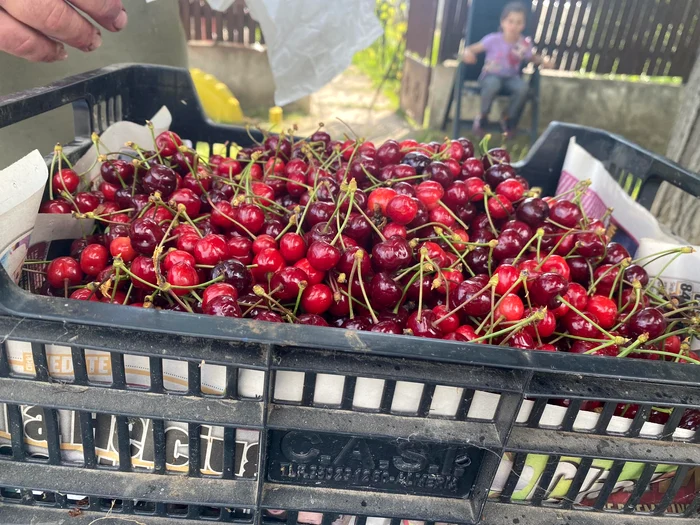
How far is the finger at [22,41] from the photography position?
1.13m

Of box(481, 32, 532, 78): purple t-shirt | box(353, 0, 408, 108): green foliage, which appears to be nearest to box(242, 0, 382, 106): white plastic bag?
box(481, 32, 532, 78): purple t-shirt

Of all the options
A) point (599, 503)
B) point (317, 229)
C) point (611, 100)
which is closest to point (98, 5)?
point (317, 229)

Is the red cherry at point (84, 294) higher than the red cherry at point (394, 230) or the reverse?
the reverse

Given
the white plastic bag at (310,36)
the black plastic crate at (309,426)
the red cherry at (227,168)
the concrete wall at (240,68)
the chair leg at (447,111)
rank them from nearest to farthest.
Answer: the black plastic crate at (309,426), the red cherry at (227,168), the white plastic bag at (310,36), the chair leg at (447,111), the concrete wall at (240,68)

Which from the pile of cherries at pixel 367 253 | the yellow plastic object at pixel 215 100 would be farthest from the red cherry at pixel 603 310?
the yellow plastic object at pixel 215 100

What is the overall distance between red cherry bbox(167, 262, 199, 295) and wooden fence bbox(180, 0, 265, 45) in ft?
20.5

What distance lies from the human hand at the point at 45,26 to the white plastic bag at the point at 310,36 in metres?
0.85

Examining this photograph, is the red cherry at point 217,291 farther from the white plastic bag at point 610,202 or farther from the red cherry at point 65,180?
the white plastic bag at point 610,202

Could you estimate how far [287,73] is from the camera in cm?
223

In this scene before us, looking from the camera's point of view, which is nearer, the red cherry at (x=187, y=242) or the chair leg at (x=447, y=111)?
the red cherry at (x=187, y=242)

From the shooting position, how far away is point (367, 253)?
1.27 metres

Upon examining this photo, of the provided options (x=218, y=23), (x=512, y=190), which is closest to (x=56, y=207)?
(x=512, y=190)

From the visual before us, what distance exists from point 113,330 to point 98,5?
93cm

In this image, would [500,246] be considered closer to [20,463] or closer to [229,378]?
[229,378]
